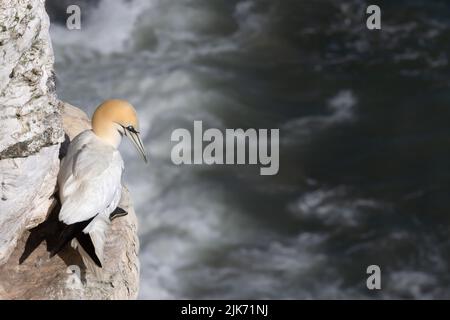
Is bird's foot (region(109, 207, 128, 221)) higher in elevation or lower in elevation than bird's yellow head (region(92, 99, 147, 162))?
lower

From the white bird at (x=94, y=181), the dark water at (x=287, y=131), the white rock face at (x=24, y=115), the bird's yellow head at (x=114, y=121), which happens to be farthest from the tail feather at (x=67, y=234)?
the dark water at (x=287, y=131)

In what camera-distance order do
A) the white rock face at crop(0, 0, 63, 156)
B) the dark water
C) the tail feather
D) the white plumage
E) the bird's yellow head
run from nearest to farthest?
the white rock face at crop(0, 0, 63, 156), the tail feather, the white plumage, the bird's yellow head, the dark water

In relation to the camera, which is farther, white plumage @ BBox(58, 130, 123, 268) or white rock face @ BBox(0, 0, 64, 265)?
white plumage @ BBox(58, 130, 123, 268)

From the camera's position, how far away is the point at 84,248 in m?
5.25

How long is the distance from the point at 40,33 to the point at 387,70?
8315 mm

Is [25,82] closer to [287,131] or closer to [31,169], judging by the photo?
[31,169]

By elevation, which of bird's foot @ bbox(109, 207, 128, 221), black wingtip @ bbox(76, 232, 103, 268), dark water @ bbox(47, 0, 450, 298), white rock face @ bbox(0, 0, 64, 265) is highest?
dark water @ bbox(47, 0, 450, 298)

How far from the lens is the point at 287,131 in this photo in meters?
11.9

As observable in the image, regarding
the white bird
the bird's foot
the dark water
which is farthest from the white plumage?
the dark water

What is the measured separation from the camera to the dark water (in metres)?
10.3

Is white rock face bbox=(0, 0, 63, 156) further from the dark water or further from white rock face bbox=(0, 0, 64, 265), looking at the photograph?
the dark water

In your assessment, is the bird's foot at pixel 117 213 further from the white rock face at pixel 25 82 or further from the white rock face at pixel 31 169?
the white rock face at pixel 25 82

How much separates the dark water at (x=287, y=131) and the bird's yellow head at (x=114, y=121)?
436cm
